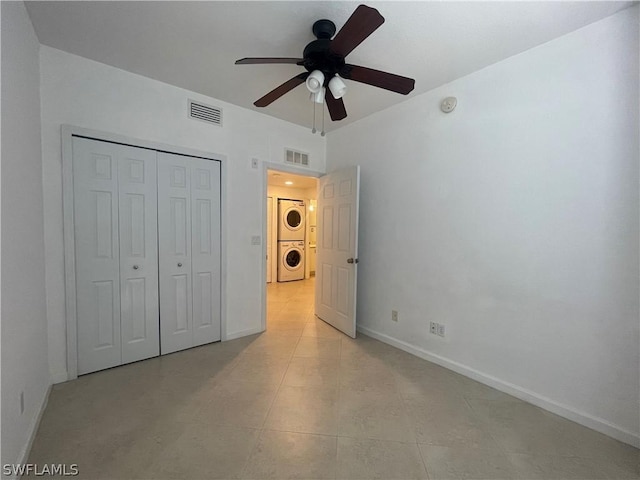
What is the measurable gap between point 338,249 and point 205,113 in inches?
78.9

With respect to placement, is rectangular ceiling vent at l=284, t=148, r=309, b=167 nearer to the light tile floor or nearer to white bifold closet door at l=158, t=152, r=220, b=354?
white bifold closet door at l=158, t=152, r=220, b=354

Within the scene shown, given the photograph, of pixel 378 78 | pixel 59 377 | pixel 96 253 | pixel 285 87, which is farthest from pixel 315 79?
pixel 59 377

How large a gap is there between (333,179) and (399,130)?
36.5 inches

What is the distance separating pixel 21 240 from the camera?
1.42 meters

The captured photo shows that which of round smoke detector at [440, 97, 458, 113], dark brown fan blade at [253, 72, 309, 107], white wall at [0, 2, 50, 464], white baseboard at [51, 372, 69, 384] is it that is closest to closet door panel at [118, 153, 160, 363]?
white baseboard at [51, 372, 69, 384]

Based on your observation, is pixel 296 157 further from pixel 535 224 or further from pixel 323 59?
pixel 535 224

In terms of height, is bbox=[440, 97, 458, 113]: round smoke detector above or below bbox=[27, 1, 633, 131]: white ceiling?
below

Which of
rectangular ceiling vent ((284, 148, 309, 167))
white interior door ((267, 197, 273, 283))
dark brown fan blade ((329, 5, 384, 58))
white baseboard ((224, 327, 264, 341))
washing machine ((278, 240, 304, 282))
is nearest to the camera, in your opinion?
dark brown fan blade ((329, 5, 384, 58))

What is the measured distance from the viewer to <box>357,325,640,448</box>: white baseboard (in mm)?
1558

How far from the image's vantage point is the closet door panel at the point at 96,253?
205 cm

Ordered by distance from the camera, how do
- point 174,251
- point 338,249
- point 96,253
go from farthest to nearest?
point 338,249, point 174,251, point 96,253

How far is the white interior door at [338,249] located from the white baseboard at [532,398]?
0.69 meters

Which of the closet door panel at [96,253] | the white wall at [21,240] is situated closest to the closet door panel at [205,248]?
the closet door panel at [96,253]

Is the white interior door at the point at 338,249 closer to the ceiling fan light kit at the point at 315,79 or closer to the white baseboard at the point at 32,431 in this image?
the ceiling fan light kit at the point at 315,79
